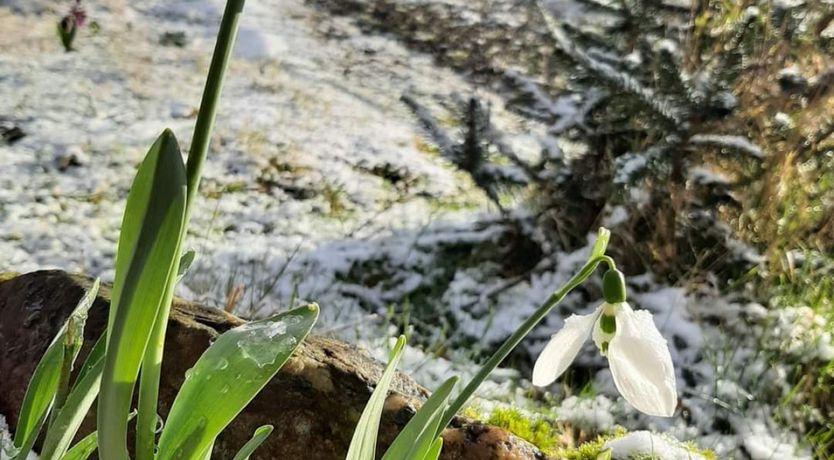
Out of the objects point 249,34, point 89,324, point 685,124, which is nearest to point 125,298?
point 89,324

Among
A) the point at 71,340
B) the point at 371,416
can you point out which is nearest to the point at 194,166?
the point at 71,340

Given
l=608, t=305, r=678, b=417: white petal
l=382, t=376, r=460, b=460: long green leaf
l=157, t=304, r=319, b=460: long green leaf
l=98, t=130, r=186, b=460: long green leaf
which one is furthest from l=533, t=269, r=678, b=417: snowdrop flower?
l=98, t=130, r=186, b=460: long green leaf

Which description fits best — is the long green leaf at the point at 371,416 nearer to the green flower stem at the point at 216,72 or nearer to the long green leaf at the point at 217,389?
the long green leaf at the point at 217,389

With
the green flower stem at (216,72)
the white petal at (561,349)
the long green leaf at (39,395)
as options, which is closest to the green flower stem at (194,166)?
the green flower stem at (216,72)

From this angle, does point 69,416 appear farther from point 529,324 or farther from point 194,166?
point 529,324

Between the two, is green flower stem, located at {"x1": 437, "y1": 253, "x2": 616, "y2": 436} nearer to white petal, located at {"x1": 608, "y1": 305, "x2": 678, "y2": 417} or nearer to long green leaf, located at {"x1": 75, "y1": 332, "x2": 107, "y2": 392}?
white petal, located at {"x1": 608, "y1": 305, "x2": 678, "y2": 417}

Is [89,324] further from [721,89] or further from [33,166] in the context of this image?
[33,166]
